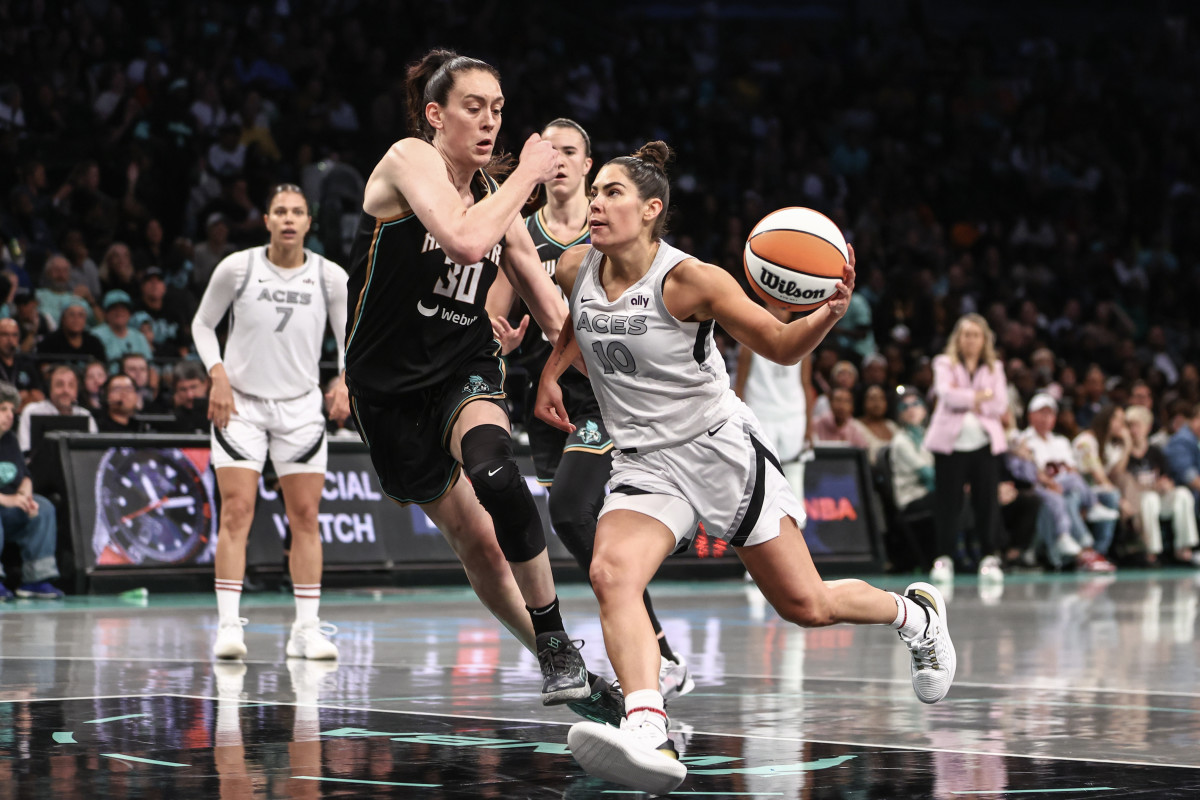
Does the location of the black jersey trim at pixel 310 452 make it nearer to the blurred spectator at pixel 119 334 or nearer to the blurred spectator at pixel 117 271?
the blurred spectator at pixel 119 334

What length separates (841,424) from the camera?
52.7 feet

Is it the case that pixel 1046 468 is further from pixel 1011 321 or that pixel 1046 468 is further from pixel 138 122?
pixel 138 122

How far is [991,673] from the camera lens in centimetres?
771

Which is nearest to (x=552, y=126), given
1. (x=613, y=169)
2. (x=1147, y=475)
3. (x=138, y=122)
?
(x=613, y=169)

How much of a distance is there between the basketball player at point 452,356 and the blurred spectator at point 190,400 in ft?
23.7

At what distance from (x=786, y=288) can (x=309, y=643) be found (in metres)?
3.73

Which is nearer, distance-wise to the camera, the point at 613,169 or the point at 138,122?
the point at 613,169

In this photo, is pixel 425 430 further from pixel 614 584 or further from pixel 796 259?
pixel 796 259

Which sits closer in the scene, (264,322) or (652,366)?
(652,366)

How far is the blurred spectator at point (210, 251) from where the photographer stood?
51.2 feet

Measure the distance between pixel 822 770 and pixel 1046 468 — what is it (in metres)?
12.4

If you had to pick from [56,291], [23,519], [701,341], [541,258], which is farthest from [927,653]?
[56,291]

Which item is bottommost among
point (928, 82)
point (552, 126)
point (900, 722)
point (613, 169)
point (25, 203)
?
point (900, 722)

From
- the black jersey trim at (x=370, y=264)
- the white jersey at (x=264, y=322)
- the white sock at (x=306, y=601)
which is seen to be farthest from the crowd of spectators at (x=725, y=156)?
the black jersey trim at (x=370, y=264)
